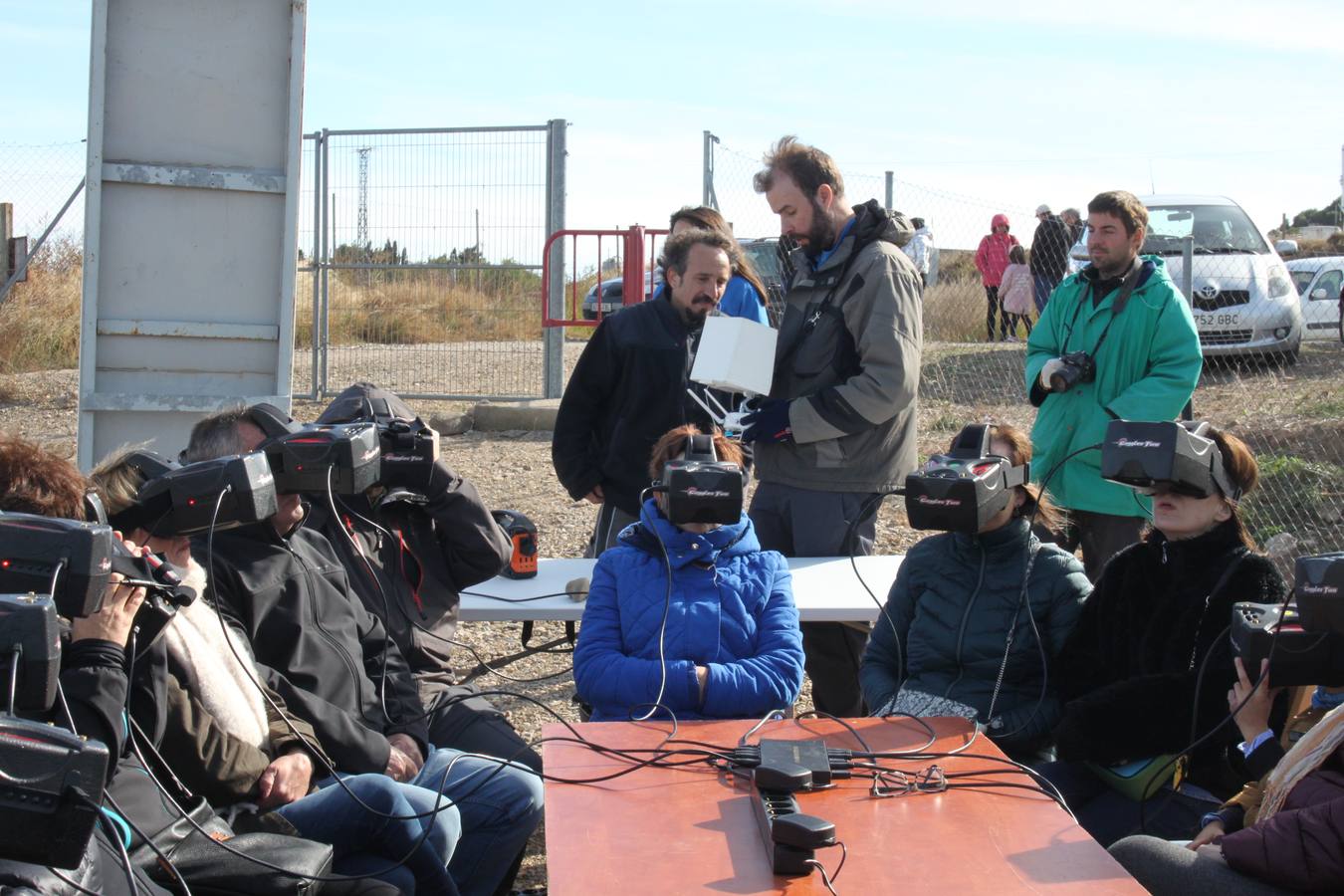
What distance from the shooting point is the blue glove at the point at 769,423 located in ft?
14.3

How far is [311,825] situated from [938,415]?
848cm

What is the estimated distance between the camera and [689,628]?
3312 millimetres

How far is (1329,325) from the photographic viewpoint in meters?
14.3

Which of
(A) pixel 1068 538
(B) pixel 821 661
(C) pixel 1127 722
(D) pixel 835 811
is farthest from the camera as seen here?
(A) pixel 1068 538

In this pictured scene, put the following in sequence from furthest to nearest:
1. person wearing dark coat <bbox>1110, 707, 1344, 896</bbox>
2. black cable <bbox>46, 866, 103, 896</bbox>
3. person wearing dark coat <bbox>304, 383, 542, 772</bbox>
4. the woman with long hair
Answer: the woman with long hair
person wearing dark coat <bbox>304, 383, 542, 772</bbox>
person wearing dark coat <bbox>1110, 707, 1344, 896</bbox>
black cable <bbox>46, 866, 103, 896</bbox>

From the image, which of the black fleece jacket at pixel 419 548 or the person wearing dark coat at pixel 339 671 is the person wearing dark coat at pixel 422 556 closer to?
the black fleece jacket at pixel 419 548

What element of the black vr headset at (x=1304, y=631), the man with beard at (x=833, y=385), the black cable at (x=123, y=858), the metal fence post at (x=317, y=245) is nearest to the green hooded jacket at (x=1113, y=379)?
the man with beard at (x=833, y=385)

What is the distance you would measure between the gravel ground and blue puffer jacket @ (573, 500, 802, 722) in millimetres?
920

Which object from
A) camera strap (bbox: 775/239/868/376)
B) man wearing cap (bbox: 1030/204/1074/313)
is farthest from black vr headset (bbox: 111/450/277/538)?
man wearing cap (bbox: 1030/204/1074/313)

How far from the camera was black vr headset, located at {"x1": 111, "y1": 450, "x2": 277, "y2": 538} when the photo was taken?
256cm

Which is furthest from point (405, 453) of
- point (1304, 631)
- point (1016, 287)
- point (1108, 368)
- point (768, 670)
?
point (1016, 287)

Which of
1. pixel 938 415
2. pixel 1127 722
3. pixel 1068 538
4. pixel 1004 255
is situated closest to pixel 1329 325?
pixel 1004 255

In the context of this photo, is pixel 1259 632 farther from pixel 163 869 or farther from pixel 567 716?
pixel 567 716

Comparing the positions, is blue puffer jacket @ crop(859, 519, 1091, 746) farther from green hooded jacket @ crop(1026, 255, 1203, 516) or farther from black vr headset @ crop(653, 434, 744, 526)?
green hooded jacket @ crop(1026, 255, 1203, 516)
